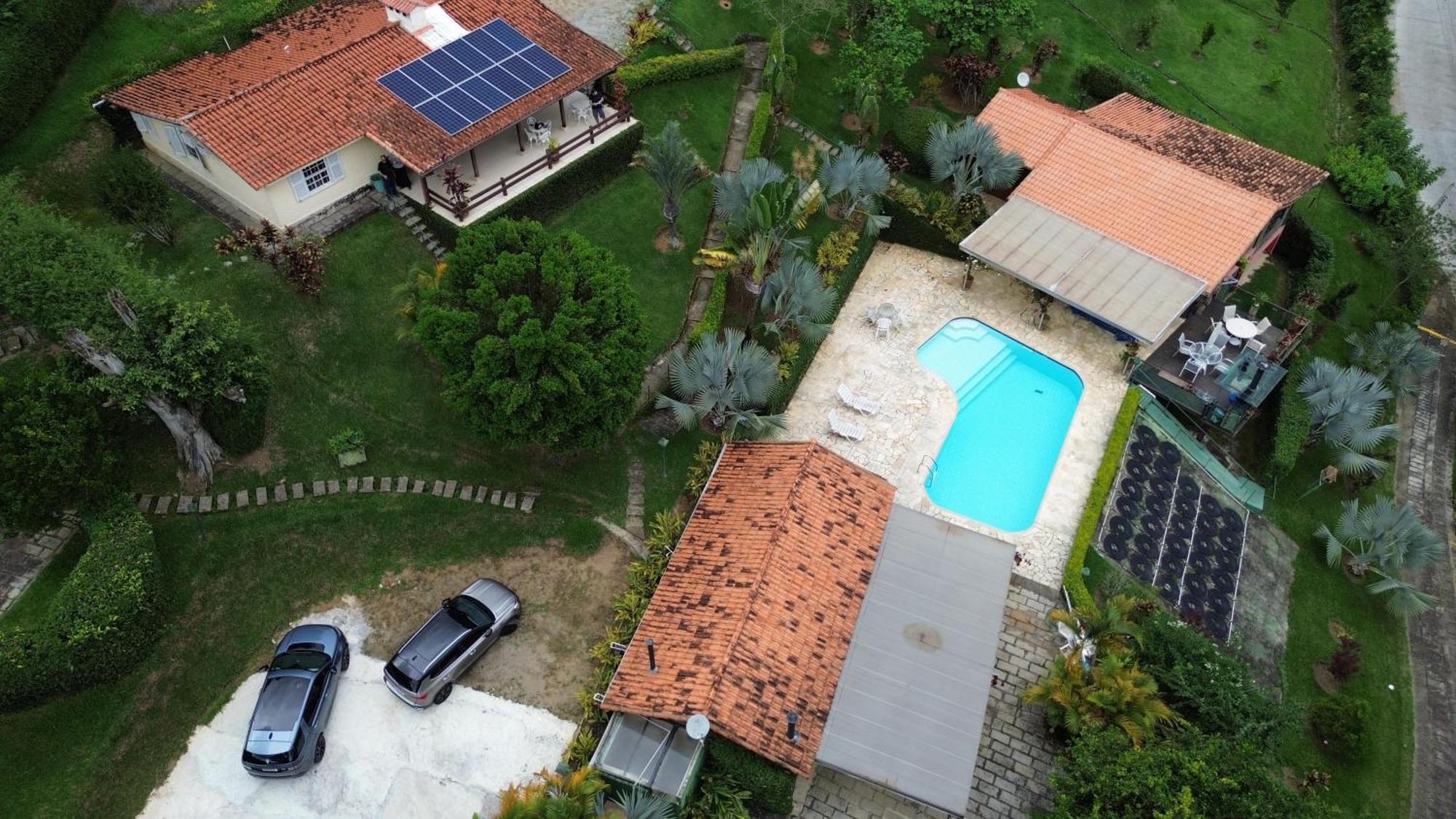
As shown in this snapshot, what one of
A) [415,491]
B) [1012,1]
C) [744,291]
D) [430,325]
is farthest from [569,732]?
[1012,1]

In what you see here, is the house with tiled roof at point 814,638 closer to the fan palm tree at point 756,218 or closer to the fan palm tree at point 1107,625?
the fan palm tree at point 1107,625

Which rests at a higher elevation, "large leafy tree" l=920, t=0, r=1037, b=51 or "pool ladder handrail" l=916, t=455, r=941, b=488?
"large leafy tree" l=920, t=0, r=1037, b=51

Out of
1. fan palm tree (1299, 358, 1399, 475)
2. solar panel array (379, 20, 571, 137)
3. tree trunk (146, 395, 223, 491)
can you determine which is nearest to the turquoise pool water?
fan palm tree (1299, 358, 1399, 475)

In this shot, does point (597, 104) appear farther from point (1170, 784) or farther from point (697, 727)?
point (1170, 784)

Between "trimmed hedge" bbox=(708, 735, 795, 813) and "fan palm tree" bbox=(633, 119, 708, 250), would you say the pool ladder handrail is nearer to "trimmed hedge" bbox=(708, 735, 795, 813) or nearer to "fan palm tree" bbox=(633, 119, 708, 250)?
"trimmed hedge" bbox=(708, 735, 795, 813)

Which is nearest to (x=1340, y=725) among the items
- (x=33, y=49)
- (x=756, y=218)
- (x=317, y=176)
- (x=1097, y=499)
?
(x=1097, y=499)

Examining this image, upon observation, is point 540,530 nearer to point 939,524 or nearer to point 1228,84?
point 939,524

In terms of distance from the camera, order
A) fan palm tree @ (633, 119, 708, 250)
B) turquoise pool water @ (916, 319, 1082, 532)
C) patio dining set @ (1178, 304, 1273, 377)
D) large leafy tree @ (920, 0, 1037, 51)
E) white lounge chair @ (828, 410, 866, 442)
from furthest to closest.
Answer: large leafy tree @ (920, 0, 1037, 51)
patio dining set @ (1178, 304, 1273, 377)
fan palm tree @ (633, 119, 708, 250)
white lounge chair @ (828, 410, 866, 442)
turquoise pool water @ (916, 319, 1082, 532)

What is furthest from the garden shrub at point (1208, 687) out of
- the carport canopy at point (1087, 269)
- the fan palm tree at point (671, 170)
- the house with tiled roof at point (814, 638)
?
the fan palm tree at point (671, 170)
